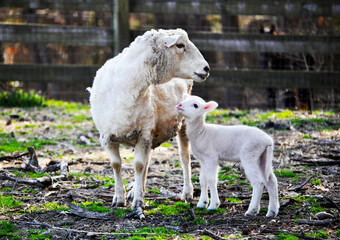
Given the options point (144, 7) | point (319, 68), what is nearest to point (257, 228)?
point (144, 7)

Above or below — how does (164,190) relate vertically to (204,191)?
below

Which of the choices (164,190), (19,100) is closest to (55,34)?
(19,100)

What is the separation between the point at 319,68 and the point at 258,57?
1.54 m

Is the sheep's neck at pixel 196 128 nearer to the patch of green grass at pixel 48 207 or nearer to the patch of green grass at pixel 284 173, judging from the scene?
the patch of green grass at pixel 48 207

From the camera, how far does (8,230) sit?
4207 mm

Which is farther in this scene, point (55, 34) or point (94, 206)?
point (55, 34)

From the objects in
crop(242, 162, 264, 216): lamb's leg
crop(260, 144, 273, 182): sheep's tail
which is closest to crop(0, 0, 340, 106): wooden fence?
crop(260, 144, 273, 182): sheep's tail

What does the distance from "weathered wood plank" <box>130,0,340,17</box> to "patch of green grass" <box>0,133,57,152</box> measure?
3322 millimetres

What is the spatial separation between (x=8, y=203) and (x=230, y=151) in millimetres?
2047

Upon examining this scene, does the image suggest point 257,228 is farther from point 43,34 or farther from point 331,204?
point 43,34

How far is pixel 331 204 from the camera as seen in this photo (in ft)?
15.5

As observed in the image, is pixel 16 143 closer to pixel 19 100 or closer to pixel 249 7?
pixel 19 100

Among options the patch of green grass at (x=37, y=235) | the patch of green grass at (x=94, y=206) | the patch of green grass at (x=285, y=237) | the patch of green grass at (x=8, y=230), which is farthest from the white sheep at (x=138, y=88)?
the patch of green grass at (x=285, y=237)

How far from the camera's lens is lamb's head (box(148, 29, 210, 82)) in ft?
16.3
